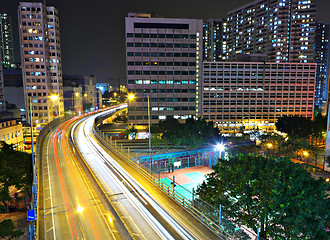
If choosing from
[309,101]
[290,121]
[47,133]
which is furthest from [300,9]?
[47,133]

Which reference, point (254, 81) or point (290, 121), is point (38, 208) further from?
point (254, 81)

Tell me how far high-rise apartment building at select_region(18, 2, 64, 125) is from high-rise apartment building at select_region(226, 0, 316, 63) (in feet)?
384

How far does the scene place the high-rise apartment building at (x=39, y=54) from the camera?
95.0 meters

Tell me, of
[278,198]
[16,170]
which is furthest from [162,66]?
[278,198]

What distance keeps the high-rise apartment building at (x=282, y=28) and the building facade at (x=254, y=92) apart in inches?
1394

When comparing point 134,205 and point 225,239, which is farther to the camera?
point 134,205

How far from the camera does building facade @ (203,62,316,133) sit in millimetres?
105000

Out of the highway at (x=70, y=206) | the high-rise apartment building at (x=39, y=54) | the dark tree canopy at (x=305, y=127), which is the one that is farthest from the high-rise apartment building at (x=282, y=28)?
the highway at (x=70, y=206)

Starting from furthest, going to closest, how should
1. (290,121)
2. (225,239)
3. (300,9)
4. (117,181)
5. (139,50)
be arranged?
1. (300,9)
2. (139,50)
3. (290,121)
4. (117,181)
5. (225,239)

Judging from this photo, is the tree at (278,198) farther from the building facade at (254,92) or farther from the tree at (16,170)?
the building facade at (254,92)

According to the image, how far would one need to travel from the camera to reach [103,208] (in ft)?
70.3

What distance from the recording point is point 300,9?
5285 inches

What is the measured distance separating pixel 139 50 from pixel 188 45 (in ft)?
64.9

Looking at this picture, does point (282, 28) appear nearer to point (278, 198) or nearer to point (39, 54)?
point (39, 54)
